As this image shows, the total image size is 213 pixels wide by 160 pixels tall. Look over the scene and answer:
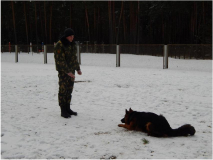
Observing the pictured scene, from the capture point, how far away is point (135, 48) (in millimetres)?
21656

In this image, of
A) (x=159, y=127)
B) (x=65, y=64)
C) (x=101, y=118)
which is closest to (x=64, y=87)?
(x=65, y=64)

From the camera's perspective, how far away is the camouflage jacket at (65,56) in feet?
18.0

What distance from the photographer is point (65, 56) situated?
5.67 metres

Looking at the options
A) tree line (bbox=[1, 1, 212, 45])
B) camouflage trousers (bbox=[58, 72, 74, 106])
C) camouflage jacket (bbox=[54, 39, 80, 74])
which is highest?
tree line (bbox=[1, 1, 212, 45])

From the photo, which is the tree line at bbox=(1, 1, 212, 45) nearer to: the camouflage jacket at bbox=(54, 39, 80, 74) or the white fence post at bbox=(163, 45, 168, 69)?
the white fence post at bbox=(163, 45, 168, 69)

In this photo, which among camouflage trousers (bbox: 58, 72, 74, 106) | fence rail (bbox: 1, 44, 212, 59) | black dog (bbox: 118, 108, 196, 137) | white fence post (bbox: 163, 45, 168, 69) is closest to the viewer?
black dog (bbox: 118, 108, 196, 137)

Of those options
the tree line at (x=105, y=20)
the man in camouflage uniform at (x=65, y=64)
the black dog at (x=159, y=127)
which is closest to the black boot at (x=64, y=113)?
the man in camouflage uniform at (x=65, y=64)

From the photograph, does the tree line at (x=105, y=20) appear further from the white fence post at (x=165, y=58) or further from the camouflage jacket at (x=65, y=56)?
the camouflage jacket at (x=65, y=56)

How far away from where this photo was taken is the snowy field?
4004mm

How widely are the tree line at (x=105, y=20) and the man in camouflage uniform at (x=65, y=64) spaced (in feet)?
102

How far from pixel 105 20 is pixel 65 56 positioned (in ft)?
157

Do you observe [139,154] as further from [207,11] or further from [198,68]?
[207,11]

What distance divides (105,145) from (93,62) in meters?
16.1

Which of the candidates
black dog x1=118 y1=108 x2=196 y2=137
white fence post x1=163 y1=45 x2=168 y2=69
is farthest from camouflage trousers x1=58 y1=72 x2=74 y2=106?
white fence post x1=163 y1=45 x2=168 y2=69
